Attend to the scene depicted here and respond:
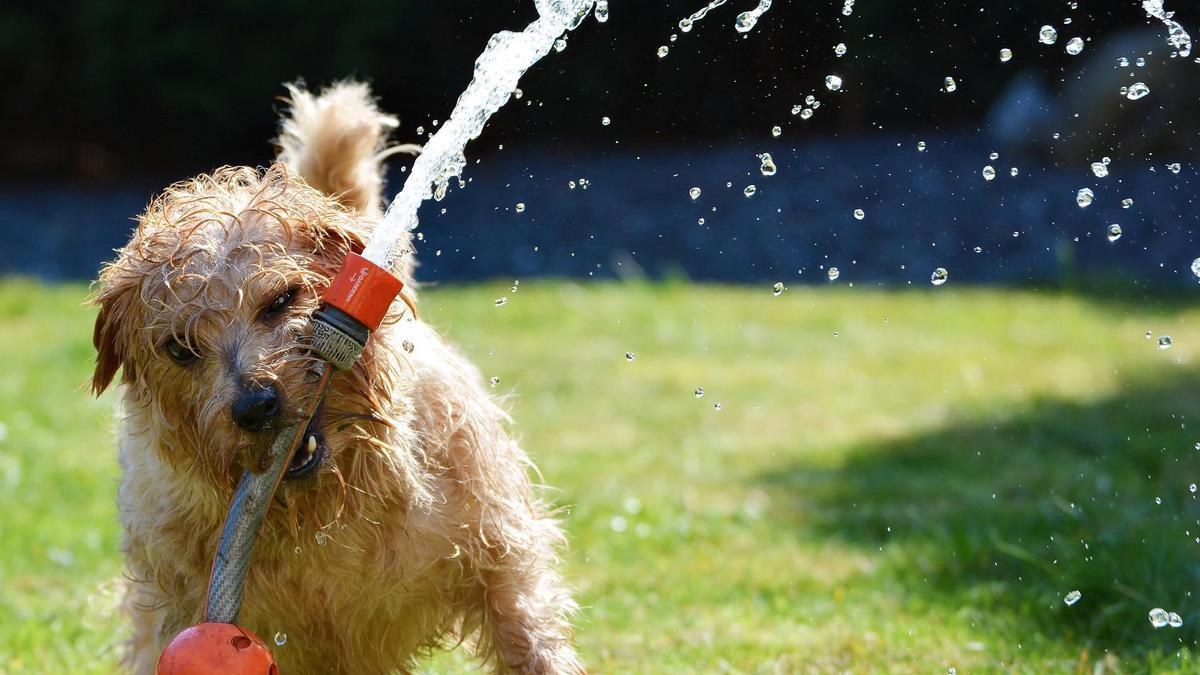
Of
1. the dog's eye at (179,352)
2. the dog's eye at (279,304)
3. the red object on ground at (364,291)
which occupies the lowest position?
the dog's eye at (179,352)

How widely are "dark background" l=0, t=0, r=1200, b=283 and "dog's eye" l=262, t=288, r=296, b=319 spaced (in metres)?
7.13

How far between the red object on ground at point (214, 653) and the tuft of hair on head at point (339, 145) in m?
1.59

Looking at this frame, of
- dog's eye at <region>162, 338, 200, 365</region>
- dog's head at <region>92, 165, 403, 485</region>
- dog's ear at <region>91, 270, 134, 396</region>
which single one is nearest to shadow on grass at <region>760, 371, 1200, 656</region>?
dog's head at <region>92, 165, 403, 485</region>

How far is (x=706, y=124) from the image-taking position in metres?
13.3

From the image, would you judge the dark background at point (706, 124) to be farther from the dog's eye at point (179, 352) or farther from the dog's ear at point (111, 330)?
the dog's eye at point (179, 352)

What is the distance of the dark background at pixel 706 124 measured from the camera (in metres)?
11.1

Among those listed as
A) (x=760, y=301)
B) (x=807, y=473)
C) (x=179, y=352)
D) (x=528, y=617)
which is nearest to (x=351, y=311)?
(x=179, y=352)

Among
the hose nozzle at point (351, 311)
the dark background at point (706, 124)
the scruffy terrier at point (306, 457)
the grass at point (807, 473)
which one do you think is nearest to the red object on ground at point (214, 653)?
the scruffy terrier at point (306, 457)

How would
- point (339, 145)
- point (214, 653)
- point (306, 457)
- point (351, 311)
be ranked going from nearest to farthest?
point (214, 653)
point (351, 311)
point (306, 457)
point (339, 145)

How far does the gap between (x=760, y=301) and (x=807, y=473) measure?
353cm

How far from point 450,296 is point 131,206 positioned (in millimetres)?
5416

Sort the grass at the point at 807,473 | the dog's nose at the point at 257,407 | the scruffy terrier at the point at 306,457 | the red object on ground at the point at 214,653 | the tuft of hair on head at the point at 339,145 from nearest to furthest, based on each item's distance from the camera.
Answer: the red object on ground at the point at 214,653, the dog's nose at the point at 257,407, the scruffy terrier at the point at 306,457, the tuft of hair on head at the point at 339,145, the grass at the point at 807,473

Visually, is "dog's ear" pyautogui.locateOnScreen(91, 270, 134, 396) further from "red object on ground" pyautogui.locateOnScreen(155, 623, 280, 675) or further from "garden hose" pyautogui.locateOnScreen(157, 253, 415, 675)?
"red object on ground" pyautogui.locateOnScreen(155, 623, 280, 675)

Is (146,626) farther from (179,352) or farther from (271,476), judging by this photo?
(271,476)
